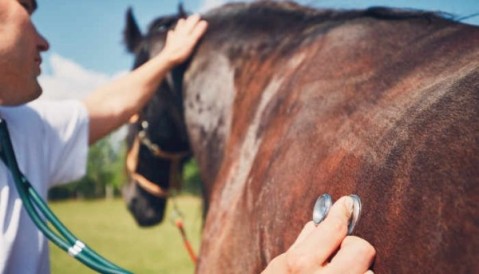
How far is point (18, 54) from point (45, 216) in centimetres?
56

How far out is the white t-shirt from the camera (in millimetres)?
1537

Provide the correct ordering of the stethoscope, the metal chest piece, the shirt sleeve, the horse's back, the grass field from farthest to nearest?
the grass field → the shirt sleeve → the stethoscope → the metal chest piece → the horse's back

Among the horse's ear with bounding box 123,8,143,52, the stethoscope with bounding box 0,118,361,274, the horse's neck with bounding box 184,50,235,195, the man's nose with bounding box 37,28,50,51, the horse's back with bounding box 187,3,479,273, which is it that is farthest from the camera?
the horse's ear with bounding box 123,8,143,52

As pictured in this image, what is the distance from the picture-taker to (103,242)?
12375 mm

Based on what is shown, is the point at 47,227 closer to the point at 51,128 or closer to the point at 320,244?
the point at 51,128

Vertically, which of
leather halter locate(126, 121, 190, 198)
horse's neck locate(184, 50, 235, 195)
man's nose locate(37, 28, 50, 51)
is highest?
man's nose locate(37, 28, 50, 51)

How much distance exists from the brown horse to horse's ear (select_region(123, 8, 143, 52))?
46 centimetres

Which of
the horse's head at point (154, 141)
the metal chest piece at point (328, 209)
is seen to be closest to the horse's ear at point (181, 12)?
the horse's head at point (154, 141)

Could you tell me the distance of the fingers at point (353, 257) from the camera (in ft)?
2.56

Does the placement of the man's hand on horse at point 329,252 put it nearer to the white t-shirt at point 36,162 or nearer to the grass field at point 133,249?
the white t-shirt at point 36,162

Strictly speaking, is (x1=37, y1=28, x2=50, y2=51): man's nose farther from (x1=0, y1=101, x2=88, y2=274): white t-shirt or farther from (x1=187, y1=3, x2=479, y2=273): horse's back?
(x1=187, y1=3, x2=479, y2=273): horse's back

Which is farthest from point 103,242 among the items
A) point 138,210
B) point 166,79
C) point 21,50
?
point 21,50

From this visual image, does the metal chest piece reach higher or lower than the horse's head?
higher

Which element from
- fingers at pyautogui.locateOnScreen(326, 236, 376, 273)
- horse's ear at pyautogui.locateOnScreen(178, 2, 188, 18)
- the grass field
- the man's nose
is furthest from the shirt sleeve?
the grass field
